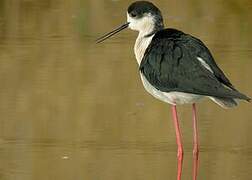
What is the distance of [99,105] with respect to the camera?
23.6 feet

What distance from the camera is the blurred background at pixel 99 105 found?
6254 millimetres

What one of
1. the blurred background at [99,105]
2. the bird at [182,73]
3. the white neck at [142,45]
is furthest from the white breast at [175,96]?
the blurred background at [99,105]

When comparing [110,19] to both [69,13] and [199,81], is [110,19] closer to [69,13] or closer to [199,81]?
[69,13]

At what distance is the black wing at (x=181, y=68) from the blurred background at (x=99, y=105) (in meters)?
0.60

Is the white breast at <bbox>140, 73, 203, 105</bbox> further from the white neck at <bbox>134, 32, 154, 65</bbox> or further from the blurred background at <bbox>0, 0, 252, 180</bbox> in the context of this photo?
the blurred background at <bbox>0, 0, 252, 180</bbox>

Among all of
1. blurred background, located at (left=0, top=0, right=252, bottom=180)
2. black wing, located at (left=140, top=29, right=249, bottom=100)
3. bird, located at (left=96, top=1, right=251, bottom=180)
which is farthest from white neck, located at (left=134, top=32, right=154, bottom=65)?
blurred background, located at (left=0, top=0, right=252, bottom=180)

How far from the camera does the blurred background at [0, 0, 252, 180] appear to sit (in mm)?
6254

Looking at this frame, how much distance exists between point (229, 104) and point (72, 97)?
1.87 meters

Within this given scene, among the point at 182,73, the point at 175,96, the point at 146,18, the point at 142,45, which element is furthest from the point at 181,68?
the point at 146,18

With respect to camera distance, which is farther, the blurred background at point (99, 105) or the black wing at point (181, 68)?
the blurred background at point (99, 105)

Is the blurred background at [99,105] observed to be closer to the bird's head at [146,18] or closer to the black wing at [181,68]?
the black wing at [181,68]

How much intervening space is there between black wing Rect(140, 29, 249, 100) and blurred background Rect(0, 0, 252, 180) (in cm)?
60

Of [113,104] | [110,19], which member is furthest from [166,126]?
[110,19]

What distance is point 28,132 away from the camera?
265 inches
